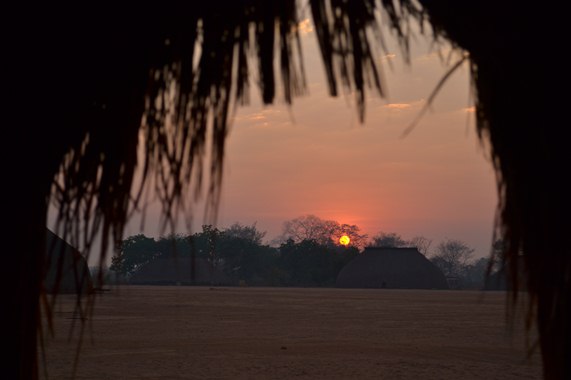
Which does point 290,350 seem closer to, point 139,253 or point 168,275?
point 168,275

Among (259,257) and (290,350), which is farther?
(259,257)

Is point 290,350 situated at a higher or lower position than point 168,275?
lower

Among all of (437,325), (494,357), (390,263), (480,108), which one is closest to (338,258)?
(390,263)

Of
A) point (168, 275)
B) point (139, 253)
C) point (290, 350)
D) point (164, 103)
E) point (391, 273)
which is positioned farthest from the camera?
point (139, 253)

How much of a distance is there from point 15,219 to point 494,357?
915 centimetres

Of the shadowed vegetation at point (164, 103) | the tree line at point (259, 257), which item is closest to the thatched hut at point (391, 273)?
the tree line at point (259, 257)

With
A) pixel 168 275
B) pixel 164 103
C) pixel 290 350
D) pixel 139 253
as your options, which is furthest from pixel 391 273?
A: pixel 164 103

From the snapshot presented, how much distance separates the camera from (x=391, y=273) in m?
62.9

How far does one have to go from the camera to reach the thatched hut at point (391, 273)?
61688 mm

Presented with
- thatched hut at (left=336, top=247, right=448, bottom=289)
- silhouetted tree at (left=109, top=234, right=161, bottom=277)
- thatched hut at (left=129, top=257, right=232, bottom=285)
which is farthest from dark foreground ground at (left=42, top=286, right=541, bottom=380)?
silhouetted tree at (left=109, top=234, right=161, bottom=277)

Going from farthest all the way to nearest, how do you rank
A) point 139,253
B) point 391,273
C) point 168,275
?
point 139,253 < point 168,275 < point 391,273

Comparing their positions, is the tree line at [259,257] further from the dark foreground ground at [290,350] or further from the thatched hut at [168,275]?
the dark foreground ground at [290,350]

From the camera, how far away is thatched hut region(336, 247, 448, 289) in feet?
202

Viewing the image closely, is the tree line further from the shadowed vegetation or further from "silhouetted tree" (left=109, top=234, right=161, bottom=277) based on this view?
the shadowed vegetation
